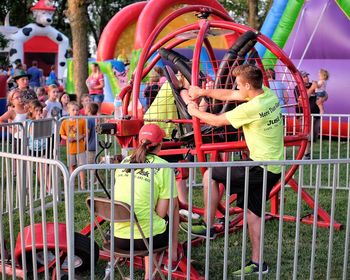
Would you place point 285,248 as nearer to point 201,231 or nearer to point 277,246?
point 277,246

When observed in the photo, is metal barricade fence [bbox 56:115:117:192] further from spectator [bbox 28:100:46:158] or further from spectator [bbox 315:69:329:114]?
spectator [bbox 315:69:329:114]

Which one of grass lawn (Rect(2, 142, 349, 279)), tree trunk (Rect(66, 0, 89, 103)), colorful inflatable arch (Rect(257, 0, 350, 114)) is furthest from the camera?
tree trunk (Rect(66, 0, 89, 103))

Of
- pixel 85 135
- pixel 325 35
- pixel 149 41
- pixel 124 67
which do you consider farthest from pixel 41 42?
pixel 149 41

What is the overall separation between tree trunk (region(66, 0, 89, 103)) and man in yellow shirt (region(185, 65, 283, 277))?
9415mm

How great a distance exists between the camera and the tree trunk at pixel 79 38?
13.9m

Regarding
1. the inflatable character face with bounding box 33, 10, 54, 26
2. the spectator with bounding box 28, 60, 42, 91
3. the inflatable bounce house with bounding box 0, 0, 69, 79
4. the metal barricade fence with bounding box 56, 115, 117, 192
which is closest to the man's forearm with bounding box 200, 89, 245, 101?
the metal barricade fence with bounding box 56, 115, 117, 192

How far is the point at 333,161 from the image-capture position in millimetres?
4121

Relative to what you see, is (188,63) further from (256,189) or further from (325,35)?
(325,35)

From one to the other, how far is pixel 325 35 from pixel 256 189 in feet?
31.8

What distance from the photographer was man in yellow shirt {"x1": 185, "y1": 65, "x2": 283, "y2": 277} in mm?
4914

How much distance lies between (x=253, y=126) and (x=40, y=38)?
26.3 meters

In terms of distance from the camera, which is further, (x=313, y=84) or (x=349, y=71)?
(x=349, y=71)

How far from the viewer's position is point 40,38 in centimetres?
2978

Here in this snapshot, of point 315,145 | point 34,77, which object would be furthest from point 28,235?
point 34,77
